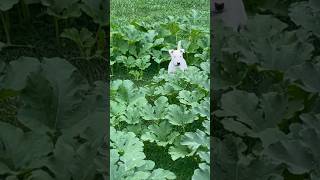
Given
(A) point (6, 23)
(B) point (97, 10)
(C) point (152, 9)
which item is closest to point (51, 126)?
(B) point (97, 10)

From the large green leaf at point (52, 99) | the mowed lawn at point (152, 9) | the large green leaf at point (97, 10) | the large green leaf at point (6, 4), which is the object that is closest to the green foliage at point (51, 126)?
the large green leaf at point (52, 99)

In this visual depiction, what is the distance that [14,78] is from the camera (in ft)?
7.24

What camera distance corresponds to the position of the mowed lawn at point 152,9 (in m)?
5.38

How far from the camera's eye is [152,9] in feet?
18.6

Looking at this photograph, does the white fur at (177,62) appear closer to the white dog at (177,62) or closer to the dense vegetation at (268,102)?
the white dog at (177,62)

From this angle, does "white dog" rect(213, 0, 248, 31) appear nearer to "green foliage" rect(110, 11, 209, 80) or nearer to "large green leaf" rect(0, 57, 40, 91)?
"green foliage" rect(110, 11, 209, 80)

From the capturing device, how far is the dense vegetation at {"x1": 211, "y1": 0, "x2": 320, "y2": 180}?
1.96 m

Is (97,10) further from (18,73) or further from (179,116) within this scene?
(18,73)

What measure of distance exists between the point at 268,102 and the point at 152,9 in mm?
3497

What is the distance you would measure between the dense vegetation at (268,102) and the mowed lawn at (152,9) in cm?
220

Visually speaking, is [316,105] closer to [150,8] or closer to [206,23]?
[206,23]

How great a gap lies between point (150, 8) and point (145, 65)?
6.40 ft

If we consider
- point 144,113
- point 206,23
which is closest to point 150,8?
point 206,23

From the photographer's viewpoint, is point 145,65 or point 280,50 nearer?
point 280,50
